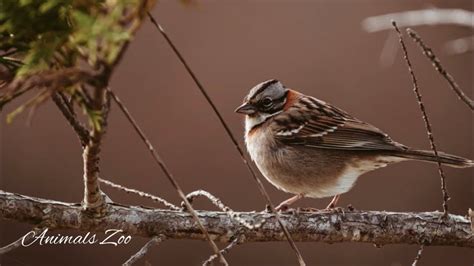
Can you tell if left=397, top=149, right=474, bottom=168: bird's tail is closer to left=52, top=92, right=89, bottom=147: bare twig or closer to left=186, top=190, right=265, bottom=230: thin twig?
left=186, top=190, right=265, bottom=230: thin twig

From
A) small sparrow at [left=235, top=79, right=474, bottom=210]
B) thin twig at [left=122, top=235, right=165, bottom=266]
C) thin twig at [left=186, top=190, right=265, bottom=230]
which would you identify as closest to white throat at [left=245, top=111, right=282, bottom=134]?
small sparrow at [left=235, top=79, right=474, bottom=210]

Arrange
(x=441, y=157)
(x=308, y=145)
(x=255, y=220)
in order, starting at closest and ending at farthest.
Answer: (x=255, y=220)
(x=441, y=157)
(x=308, y=145)

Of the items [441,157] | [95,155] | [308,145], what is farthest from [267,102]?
[95,155]

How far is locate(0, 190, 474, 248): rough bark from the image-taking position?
11.0 feet

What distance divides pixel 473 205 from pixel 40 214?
5.26 metres

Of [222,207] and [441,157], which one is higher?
[222,207]

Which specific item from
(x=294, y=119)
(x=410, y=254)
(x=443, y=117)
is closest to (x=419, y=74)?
(x=443, y=117)

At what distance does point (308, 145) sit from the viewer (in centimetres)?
456

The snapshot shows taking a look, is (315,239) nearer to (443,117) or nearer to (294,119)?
(294,119)

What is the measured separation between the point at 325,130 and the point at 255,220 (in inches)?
49.0

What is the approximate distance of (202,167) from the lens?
711cm

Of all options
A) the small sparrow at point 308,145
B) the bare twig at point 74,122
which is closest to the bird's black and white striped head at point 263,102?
the small sparrow at point 308,145

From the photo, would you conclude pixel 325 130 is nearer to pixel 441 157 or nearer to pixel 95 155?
pixel 441 157

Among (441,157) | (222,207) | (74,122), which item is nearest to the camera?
(74,122)
